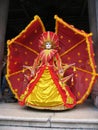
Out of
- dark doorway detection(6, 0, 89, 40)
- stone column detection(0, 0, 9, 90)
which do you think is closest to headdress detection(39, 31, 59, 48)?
stone column detection(0, 0, 9, 90)

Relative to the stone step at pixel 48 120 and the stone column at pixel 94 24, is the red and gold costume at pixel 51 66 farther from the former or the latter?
the stone column at pixel 94 24

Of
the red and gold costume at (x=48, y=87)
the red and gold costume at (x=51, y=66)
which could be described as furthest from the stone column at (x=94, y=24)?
the red and gold costume at (x=48, y=87)

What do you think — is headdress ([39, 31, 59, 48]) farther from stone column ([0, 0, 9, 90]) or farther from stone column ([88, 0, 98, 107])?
stone column ([0, 0, 9, 90])

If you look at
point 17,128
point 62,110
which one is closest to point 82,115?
point 62,110

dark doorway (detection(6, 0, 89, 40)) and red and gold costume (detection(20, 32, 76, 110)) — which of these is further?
dark doorway (detection(6, 0, 89, 40))

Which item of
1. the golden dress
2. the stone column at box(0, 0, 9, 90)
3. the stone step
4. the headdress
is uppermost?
the stone column at box(0, 0, 9, 90)

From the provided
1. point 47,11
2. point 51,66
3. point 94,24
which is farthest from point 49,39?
point 47,11

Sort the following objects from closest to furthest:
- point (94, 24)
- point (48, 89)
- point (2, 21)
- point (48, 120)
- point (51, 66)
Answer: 1. point (48, 120)
2. point (48, 89)
3. point (51, 66)
4. point (94, 24)
5. point (2, 21)

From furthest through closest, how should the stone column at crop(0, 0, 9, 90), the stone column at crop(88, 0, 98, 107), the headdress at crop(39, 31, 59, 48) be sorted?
the stone column at crop(0, 0, 9, 90) → the stone column at crop(88, 0, 98, 107) → the headdress at crop(39, 31, 59, 48)

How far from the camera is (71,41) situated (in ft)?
18.1

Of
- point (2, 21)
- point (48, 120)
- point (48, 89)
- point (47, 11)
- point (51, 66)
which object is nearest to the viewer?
point (48, 120)

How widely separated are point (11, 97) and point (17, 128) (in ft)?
7.55

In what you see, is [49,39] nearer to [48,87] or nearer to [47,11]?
[48,87]

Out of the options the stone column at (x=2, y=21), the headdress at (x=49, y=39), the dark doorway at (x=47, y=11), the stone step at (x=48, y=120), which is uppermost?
the dark doorway at (x=47, y=11)
